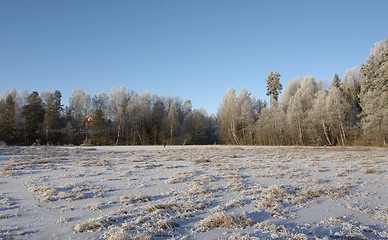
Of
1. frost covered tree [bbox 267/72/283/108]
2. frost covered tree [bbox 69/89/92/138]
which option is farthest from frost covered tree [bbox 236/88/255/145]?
frost covered tree [bbox 69/89/92/138]

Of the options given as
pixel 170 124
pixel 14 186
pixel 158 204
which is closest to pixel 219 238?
pixel 158 204

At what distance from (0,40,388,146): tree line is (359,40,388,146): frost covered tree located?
312 mm

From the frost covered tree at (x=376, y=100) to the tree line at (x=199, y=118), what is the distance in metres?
0.31

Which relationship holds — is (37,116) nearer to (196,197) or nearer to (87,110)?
(87,110)

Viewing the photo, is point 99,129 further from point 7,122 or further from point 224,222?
point 224,222

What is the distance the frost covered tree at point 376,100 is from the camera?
3488cm

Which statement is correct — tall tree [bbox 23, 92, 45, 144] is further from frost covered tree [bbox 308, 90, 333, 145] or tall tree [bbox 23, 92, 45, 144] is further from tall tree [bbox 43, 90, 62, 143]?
frost covered tree [bbox 308, 90, 333, 145]

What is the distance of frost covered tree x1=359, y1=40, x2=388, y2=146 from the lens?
34.9 m

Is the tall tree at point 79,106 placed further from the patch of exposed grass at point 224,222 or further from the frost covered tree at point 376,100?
the patch of exposed grass at point 224,222

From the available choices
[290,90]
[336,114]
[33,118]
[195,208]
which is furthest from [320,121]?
[33,118]

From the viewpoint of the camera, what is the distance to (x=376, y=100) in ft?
120

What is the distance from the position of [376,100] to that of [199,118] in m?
41.5

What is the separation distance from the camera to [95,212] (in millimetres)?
7742

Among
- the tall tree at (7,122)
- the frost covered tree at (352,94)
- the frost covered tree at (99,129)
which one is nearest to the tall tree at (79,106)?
the frost covered tree at (99,129)
